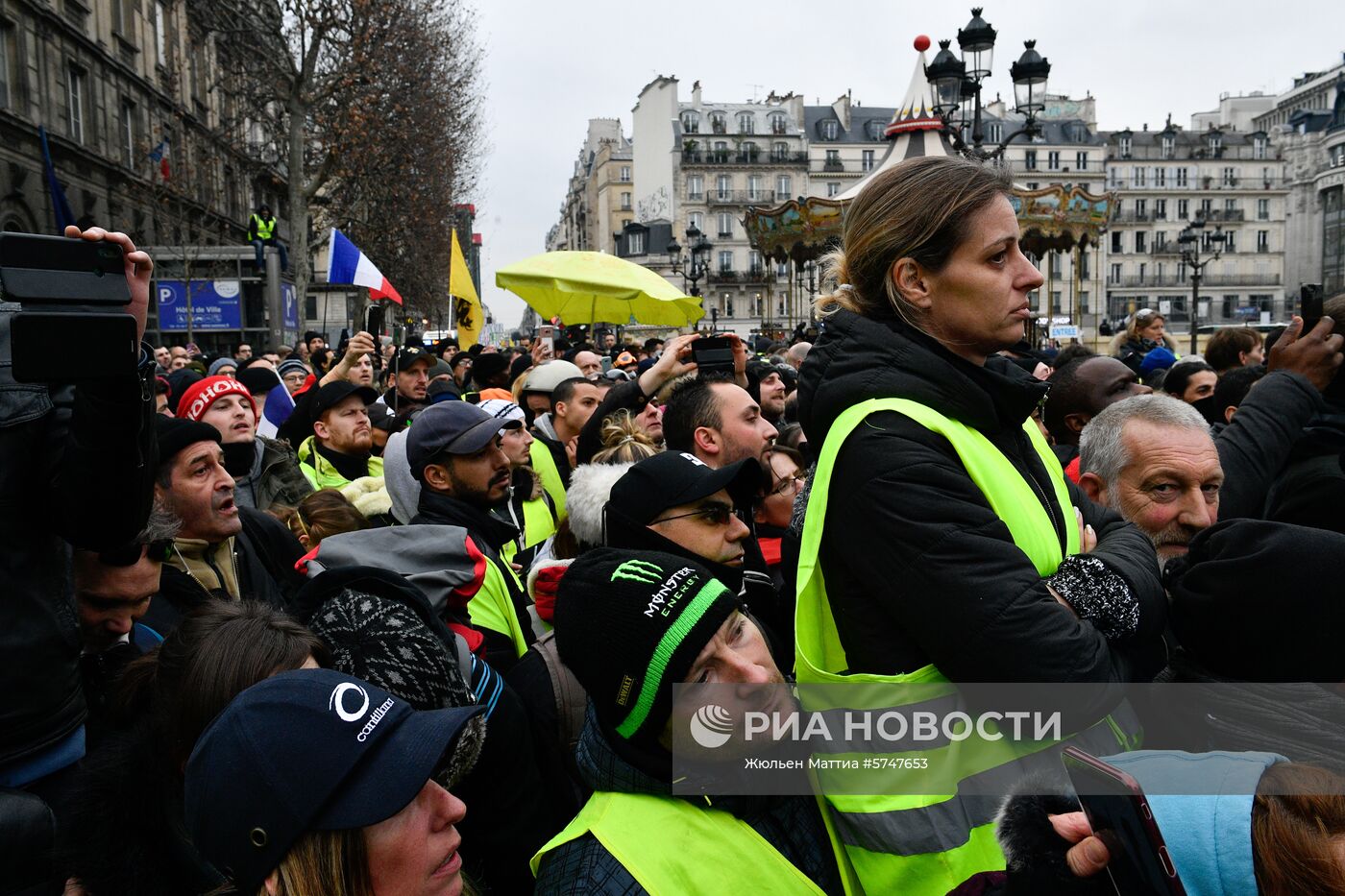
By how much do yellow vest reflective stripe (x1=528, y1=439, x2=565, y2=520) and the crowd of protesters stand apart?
9.14 ft

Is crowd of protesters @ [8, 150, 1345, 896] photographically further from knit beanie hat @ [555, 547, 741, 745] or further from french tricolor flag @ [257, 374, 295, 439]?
french tricolor flag @ [257, 374, 295, 439]

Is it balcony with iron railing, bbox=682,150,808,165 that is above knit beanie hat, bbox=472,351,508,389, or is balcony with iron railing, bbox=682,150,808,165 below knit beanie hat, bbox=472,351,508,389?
above

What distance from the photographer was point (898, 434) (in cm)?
166

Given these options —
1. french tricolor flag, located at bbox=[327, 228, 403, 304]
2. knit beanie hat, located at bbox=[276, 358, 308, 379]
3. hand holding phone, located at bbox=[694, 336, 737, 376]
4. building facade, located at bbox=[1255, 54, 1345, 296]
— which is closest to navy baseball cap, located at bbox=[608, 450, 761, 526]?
hand holding phone, located at bbox=[694, 336, 737, 376]

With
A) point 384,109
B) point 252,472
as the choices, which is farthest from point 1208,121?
point 252,472

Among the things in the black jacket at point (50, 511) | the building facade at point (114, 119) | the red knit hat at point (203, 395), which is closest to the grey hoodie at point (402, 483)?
the red knit hat at point (203, 395)

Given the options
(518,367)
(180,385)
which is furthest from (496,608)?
(518,367)

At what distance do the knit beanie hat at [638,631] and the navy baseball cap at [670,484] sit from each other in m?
0.69

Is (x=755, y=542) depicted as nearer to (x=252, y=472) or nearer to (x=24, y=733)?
(x=24, y=733)

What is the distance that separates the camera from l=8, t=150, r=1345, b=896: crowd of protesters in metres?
1.43

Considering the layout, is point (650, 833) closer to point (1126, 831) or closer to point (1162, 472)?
point (1126, 831)

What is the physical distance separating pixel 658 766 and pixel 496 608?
1.52m

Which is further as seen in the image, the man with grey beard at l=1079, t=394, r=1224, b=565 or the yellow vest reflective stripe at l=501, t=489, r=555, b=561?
the yellow vest reflective stripe at l=501, t=489, r=555, b=561

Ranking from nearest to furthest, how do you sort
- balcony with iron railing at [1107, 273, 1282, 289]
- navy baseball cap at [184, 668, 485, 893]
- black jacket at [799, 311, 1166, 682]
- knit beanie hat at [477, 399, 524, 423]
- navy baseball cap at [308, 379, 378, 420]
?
navy baseball cap at [184, 668, 485, 893]
black jacket at [799, 311, 1166, 682]
knit beanie hat at [477, 399, 524, 423]
navy baseball cap at [308, 379, 378, 420]
balcony with iron railing at [1107, 273, 1282, 289]
